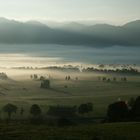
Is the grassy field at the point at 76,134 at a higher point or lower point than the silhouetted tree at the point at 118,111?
higher

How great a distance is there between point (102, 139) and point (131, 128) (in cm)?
1312

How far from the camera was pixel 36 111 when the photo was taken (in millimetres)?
147000

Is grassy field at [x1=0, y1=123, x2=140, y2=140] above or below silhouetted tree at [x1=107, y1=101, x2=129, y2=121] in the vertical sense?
above

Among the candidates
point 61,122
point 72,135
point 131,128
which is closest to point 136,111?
point 61,122

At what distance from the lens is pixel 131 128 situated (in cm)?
7075

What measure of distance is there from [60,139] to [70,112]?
90614mm

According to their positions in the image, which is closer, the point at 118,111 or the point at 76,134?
the point at 76,134

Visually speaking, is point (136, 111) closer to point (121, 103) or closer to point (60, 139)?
point (121, 103)

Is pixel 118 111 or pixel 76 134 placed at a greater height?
pixel 76 134

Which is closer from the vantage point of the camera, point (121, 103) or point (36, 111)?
point (121, 103)

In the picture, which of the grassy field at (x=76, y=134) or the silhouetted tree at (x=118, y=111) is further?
the silhouetted tree at (x=118, y=111)

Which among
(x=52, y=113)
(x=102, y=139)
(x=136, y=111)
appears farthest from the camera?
(x=52, y=113)

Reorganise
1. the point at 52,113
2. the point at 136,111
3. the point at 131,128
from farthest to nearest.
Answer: the point at 52,113
the point at 136,111
the point at 131,128

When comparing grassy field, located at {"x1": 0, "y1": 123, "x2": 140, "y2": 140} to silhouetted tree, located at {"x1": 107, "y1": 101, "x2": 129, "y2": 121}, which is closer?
grassy field, located at {"x1": 0, "y1": 123, "x2": 140, "y2": 140}
